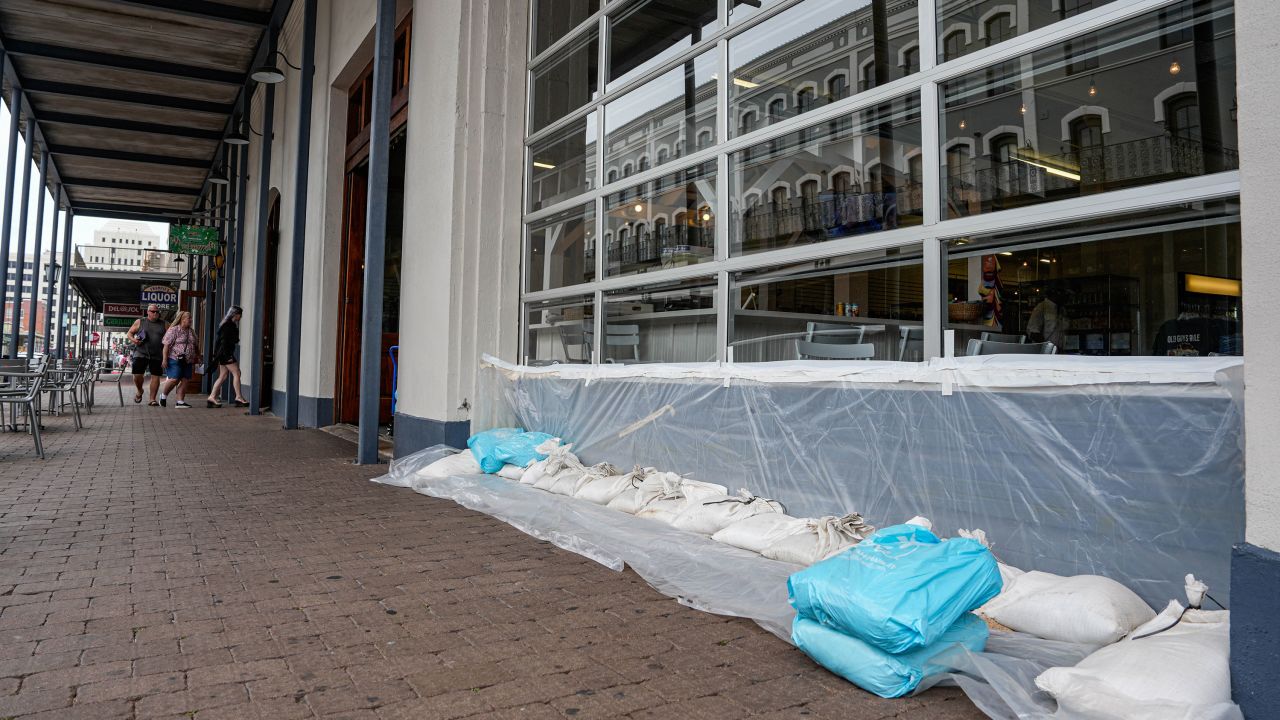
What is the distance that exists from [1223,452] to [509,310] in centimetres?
547

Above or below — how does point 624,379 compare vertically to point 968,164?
below

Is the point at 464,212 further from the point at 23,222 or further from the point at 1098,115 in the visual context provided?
the point at 23,222

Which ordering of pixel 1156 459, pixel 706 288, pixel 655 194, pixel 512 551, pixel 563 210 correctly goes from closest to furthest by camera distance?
pixel 1156 459, pixel 512 551, pixel 706 288, pixel 655 194, pixel 563 210

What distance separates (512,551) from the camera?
3.86 metres

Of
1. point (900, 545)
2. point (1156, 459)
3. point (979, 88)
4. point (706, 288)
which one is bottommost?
point (900, 545)

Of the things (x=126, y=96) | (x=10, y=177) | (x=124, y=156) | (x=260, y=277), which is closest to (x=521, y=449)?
(x=260, y=277)

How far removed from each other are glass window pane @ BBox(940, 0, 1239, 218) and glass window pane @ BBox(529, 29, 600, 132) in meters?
3.69

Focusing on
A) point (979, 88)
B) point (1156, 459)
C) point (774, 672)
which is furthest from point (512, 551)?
point (979, 88)

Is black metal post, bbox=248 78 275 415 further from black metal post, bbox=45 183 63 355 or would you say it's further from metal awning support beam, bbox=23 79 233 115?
black metal post, bbox=45 183 63 355

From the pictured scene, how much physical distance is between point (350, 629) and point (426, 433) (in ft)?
14.4

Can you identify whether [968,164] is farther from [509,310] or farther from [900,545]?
[509,310]

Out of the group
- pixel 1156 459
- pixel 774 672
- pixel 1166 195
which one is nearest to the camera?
pixel 774 672

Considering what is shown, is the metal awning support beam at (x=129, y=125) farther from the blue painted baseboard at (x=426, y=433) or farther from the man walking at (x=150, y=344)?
the blue painted baseboard at (x=426, y=433)

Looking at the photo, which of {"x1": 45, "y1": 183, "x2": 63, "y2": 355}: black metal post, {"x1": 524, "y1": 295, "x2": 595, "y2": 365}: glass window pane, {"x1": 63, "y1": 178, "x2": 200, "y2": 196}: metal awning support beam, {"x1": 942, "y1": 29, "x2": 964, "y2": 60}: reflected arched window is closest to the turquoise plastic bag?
{"x1": 524, "y1": 295, "x2": 595, "y2": 365}: glass window pane
